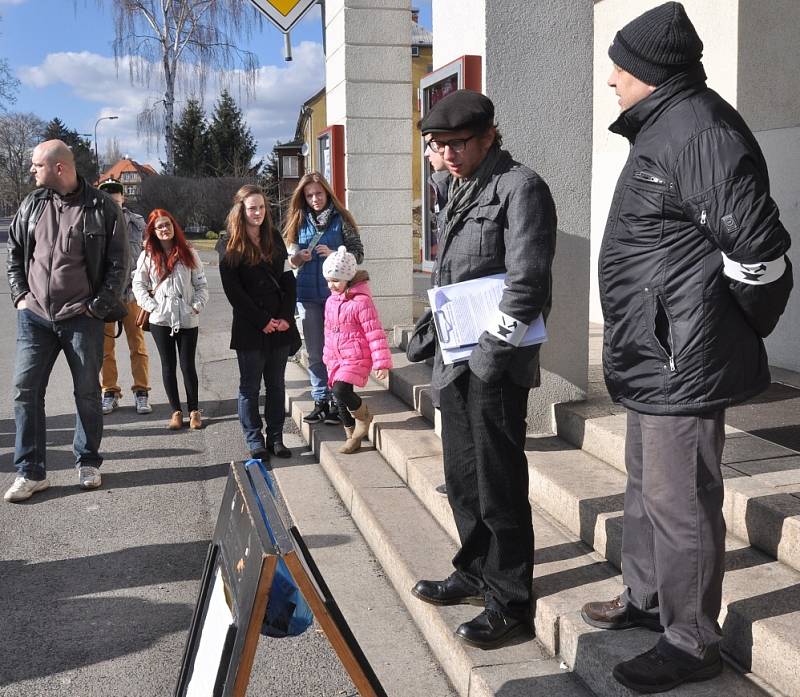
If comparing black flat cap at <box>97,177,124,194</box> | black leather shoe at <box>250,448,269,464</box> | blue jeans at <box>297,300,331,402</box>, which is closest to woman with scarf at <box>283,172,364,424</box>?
blue jeans at <box>297,300,331,402</box>

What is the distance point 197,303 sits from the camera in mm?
7043

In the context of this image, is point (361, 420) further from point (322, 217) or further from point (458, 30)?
point (458, 30)

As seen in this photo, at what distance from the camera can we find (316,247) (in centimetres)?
655

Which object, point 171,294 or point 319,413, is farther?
point 171,294

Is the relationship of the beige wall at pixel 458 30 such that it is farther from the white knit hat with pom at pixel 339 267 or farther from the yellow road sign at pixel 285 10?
the yellow road sign at pixel 285 10

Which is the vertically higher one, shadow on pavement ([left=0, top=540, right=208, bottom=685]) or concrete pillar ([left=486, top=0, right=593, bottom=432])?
concrete pillar ([left=486, top=0, right=593, bottom=432])

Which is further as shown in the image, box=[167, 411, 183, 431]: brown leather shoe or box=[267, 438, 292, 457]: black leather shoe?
box=[167, 411, 183, 431]: brown leather shoe

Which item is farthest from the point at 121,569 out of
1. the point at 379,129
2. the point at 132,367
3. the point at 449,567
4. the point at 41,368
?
the point at 379,129

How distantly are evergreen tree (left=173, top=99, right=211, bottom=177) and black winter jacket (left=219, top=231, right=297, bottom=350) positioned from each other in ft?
172

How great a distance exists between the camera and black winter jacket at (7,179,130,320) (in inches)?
217

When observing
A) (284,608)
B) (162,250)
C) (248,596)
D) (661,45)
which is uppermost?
(661,45)

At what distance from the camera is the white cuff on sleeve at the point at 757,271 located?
7.80 feet

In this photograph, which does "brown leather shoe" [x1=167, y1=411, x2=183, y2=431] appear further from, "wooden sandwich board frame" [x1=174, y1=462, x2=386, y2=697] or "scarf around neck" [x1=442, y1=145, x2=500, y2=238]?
"wooden sandwich board frame" [x1=174, y1=462, x2=386, y2=697]

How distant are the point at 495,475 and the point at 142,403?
5204mm
